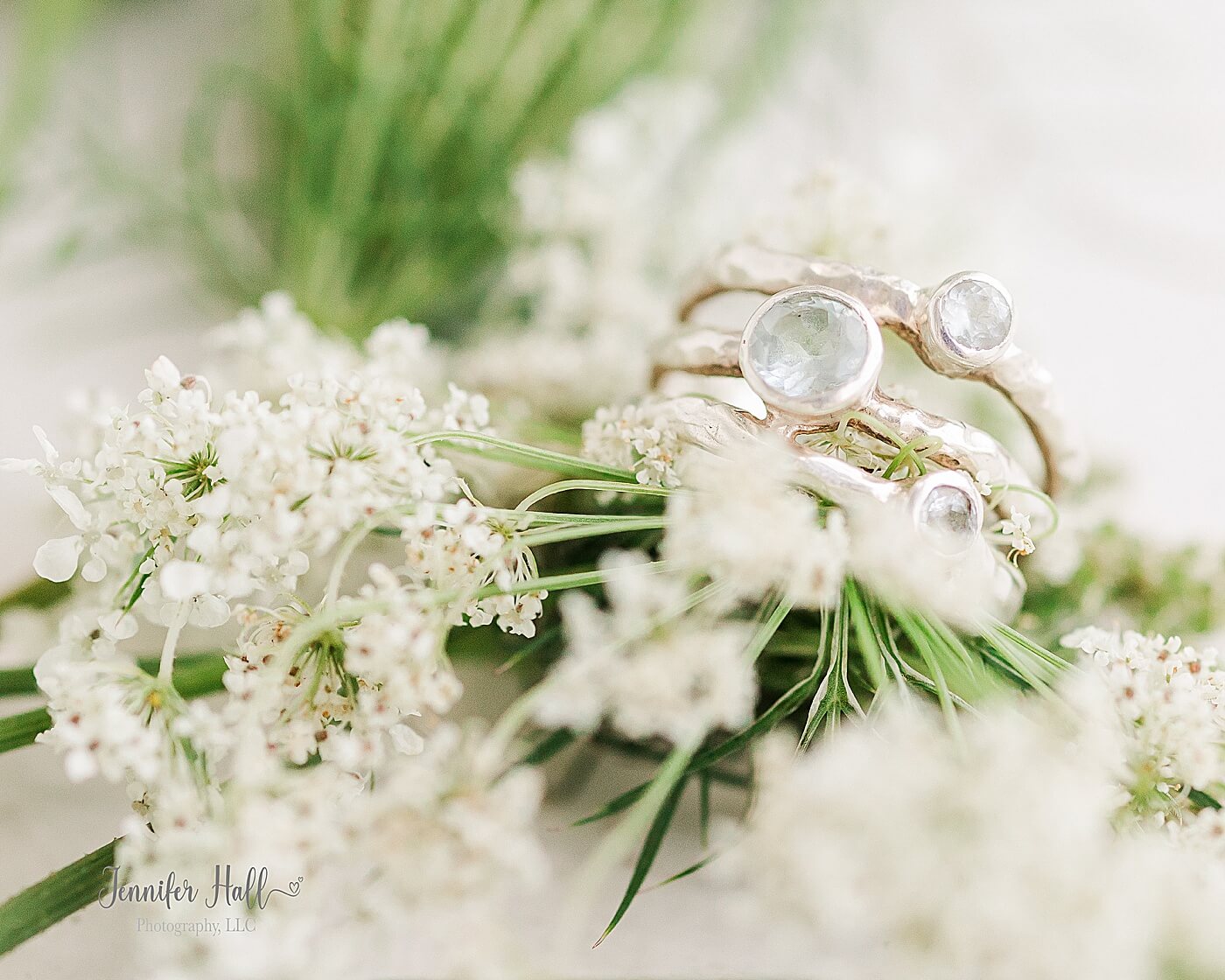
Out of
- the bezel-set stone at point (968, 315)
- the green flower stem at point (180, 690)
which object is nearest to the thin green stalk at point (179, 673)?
the green flower stem at point (180, 690)

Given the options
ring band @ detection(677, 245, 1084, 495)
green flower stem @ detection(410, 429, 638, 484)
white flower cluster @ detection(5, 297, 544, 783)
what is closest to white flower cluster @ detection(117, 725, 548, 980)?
white flower cluster @ detection(5, 297, 544, 783)

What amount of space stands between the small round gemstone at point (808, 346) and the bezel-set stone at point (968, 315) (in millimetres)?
58

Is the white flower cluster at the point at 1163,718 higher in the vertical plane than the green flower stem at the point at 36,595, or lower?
higher

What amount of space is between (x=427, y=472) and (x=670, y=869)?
0.27 meters

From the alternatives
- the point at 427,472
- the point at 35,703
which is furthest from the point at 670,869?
the point at 35,703

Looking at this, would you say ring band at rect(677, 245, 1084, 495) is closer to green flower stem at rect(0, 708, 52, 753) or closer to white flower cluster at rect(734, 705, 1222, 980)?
white flower cluster at rect(734, 705, 1222, 980)

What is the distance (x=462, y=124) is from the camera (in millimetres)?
755

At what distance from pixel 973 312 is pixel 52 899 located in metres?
0.44

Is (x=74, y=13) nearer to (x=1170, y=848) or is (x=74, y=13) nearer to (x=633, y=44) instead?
(x=633, y=44)

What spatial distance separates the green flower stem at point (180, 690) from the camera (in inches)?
14.3

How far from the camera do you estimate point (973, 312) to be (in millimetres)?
390

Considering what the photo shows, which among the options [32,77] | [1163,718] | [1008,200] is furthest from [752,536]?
[1008,200]

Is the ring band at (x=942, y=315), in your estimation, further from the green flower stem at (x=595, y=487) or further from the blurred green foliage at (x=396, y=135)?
the blurred green foliage at (x=396, y=135)

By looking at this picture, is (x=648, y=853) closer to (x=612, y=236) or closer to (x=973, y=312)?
(x=973, y=312)
